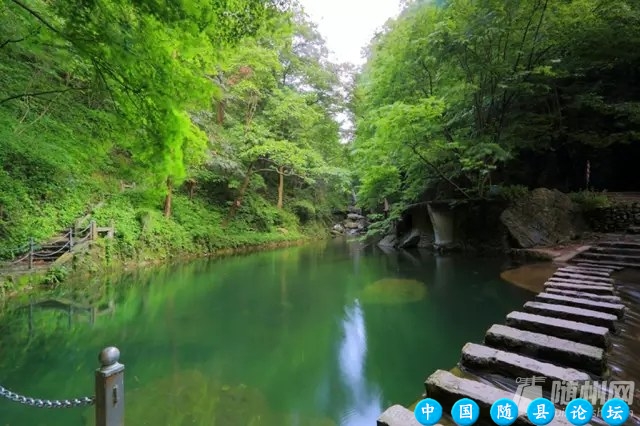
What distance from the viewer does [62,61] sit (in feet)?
9.75

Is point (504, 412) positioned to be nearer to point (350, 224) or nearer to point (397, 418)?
point (397, 418)

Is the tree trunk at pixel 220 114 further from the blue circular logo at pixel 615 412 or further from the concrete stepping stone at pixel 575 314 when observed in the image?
the blue circular logo at pixel 615 412

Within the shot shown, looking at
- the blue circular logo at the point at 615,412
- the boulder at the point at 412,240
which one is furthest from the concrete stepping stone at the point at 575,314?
the boulder at the point at 412,240

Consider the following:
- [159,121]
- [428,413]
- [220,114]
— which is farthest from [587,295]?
[220,114]

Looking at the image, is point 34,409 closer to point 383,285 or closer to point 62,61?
point 62,61

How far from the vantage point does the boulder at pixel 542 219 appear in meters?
8.05

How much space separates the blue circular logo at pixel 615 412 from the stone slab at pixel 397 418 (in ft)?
2.81

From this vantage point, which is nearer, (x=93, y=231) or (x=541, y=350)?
(x=541, y=350)

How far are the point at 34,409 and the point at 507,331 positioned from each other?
4031 millimetres

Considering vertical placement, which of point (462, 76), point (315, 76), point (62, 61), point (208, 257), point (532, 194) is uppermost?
point (315, 76)

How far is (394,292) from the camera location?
6.51 m

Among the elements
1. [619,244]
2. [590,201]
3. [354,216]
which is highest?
[590,201]

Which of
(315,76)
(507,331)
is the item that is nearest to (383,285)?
(507,331)

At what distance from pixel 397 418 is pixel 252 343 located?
9.96ft
